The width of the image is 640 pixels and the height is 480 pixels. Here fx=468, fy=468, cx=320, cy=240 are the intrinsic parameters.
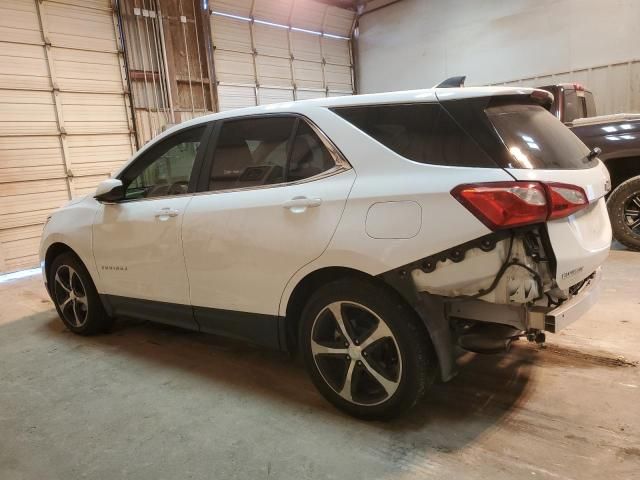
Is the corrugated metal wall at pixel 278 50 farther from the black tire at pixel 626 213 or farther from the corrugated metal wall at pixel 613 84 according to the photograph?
the black tire at pixel 626 213

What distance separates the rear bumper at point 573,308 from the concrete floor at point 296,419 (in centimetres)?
56

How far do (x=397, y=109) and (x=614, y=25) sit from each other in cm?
957

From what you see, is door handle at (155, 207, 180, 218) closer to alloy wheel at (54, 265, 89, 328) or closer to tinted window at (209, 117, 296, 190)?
tinted window at (209, 117, 296, 190)

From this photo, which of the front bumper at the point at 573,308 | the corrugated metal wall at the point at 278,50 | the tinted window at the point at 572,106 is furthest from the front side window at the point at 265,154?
the corrugated metal wall at the point at 278,50

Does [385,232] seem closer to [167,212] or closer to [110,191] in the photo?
[167,212]

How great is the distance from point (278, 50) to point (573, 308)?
36.2ft

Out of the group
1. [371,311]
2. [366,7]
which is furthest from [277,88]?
[371,311]

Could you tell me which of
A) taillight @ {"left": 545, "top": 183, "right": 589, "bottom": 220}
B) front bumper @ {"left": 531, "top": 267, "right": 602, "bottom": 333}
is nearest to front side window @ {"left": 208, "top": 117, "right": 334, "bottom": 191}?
taillight @ {"left": 545, "top": 183, "right": 589, "bottom": 220}

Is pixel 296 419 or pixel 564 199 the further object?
pixel 296 419

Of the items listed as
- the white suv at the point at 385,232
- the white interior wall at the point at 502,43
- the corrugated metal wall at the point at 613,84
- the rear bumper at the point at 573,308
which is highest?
the white interior wall at the point at 502,43

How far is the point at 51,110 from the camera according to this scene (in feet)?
25.8

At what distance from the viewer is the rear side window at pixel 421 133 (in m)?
2.01

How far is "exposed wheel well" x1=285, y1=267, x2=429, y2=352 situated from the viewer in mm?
2203

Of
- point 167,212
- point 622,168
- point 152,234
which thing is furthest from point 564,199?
point 622,168
